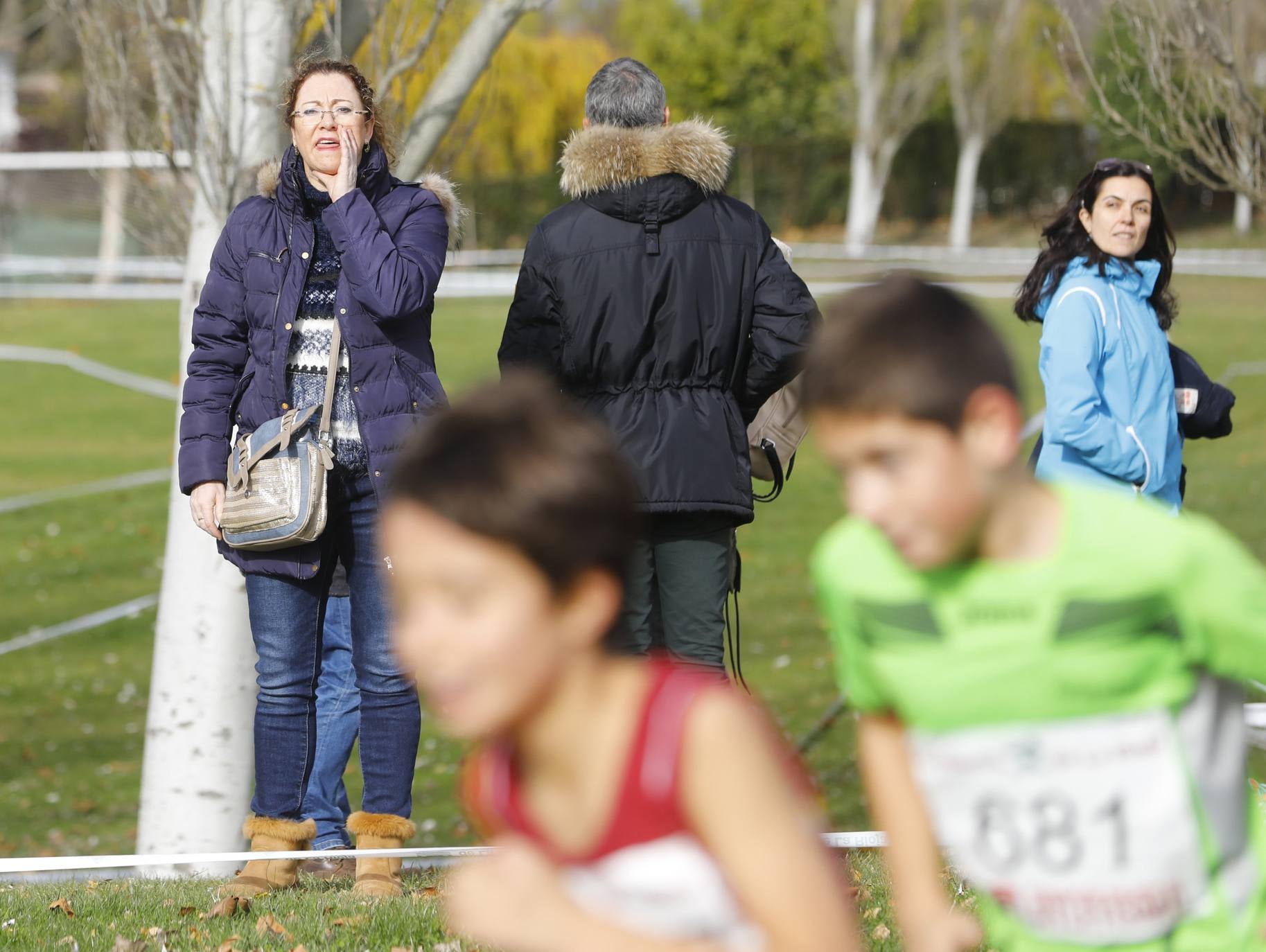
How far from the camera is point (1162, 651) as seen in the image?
7.07ft

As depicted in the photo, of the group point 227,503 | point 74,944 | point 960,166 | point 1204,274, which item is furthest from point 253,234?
point 960,166

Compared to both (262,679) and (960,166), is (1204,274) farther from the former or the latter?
(262,679)

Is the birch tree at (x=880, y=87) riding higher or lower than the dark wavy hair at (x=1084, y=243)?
higher

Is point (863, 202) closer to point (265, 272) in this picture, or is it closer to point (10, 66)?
point (10, 66)

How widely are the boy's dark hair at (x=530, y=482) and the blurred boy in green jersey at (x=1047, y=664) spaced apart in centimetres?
38

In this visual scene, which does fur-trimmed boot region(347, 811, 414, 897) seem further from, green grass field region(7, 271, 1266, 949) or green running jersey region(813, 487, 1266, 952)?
green running jersey region(813, 487, 1266, 952)

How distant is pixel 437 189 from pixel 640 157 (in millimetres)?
665

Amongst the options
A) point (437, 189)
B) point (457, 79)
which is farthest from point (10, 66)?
point (437, 189)

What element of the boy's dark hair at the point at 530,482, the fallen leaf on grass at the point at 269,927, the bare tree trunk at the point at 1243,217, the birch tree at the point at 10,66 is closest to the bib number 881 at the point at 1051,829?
the boy's dark hair at the point at 530,482

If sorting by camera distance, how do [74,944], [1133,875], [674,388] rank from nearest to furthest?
[1133,875]
[74,944]
[674,388]

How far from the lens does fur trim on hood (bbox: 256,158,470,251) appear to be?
4.86m

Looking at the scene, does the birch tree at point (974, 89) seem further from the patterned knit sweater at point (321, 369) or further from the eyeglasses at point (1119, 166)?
the patterned knit sweater at point (321, 369)

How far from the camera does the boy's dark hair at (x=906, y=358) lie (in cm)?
200

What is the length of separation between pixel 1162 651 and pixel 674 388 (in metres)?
2.55
